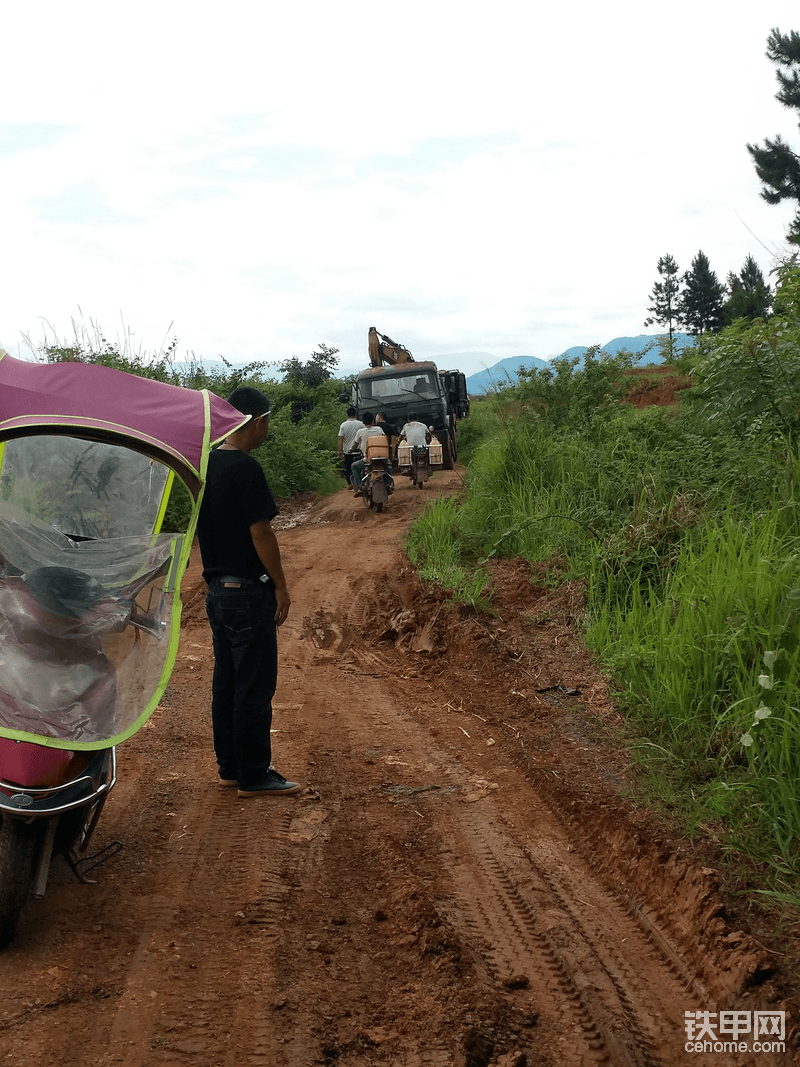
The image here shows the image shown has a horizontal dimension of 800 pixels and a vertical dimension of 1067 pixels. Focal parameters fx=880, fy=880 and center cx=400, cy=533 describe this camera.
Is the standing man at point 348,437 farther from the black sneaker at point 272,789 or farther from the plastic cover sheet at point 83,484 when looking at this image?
the plastic cover sheet at point 83,484

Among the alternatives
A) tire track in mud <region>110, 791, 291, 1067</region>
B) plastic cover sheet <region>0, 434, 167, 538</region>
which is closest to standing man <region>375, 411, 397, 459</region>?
plastic cover sheet <region>0, 434, 167, 538</region>

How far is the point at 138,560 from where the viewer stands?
A: 3.44 m

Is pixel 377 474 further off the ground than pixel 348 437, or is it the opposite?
pixel 348 437

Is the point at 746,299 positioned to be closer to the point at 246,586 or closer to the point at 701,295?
the point at 701,295

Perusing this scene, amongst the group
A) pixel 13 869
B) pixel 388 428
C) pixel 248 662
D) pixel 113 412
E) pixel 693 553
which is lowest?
pixel 13 869

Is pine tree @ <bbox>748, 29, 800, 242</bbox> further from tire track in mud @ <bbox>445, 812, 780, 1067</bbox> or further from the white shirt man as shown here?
tire track in mud @ <bbox>445, 812, 780, 1067</bbox>

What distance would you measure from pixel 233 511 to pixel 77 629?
1229mm

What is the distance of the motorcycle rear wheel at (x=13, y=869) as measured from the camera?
306cm

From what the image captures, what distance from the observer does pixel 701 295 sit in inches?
2032

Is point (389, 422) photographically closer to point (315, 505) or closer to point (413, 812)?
point (315, 505)

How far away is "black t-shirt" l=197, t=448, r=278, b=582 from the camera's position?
432cm

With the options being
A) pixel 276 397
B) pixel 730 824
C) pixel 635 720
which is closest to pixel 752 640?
pixel 635 720

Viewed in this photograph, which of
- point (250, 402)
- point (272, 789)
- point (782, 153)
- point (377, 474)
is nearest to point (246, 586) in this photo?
point (250, 402)

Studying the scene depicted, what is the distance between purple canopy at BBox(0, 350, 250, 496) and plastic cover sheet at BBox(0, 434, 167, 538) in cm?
39
